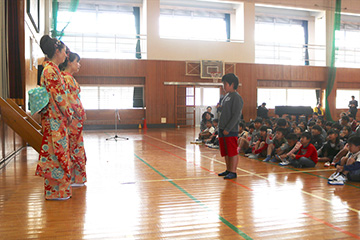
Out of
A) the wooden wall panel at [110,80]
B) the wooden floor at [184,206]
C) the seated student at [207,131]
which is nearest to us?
the wooden floor at [184,206]

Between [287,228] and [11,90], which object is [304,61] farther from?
[287,228]

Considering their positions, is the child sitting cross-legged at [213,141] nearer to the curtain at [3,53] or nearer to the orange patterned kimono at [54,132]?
the curtain at [3,53]

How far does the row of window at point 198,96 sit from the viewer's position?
14711 mm

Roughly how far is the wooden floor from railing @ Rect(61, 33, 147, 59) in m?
10.6

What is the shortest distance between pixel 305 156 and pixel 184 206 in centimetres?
286

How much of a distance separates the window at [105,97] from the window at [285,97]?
685 centimetres

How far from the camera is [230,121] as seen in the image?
4148 millimetres

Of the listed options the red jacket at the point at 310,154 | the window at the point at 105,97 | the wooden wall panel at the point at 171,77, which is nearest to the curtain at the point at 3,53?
the red jacket at the point at 310,154

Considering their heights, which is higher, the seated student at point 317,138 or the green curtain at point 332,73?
the green curtain at point 332,73

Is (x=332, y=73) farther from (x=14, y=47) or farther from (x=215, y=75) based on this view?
(x=14, y=47)

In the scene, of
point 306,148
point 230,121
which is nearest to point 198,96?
point 306,148

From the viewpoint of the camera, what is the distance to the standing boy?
13.6 feet

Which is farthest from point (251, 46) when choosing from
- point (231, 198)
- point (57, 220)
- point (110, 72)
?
point (57, 220)

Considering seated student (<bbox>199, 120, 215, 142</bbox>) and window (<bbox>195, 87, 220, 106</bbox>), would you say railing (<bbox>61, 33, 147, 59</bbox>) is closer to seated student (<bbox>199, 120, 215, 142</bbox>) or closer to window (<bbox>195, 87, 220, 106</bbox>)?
window (<bbox>195, 87, 220, 106</bbox>)
